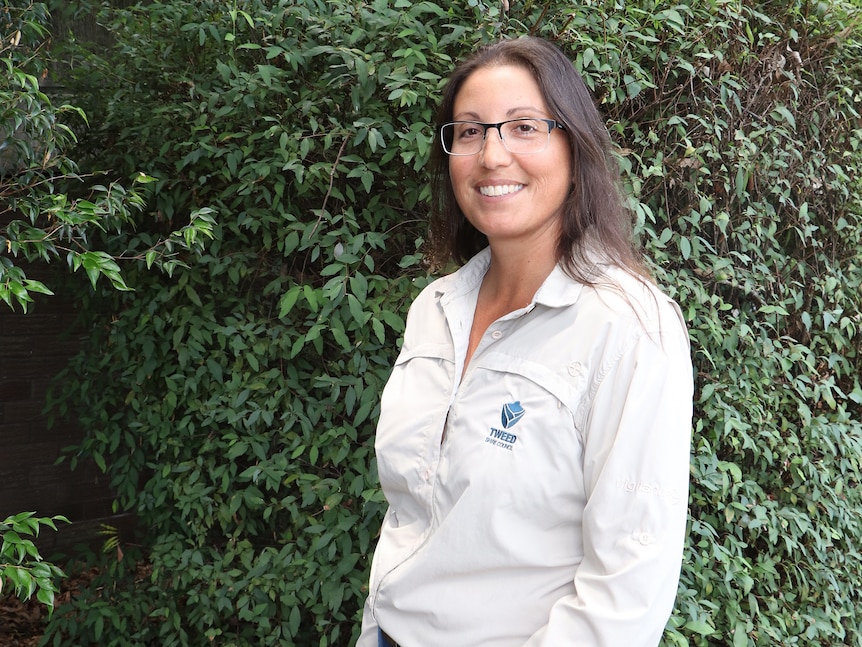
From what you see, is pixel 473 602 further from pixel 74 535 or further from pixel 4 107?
pixel 74 535

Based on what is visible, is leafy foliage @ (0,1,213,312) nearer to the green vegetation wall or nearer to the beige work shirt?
the green vegetation wall

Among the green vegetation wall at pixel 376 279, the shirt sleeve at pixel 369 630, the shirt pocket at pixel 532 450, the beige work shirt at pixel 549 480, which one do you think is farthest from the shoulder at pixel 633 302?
the green vegetation wall at pixel 376 279

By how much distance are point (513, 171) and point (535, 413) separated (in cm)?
45

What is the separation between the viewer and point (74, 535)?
4395 mm

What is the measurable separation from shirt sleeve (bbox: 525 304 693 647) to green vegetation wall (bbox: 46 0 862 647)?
1.14 metres

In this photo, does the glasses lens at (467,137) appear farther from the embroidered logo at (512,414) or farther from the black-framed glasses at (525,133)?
the embroidered logo at (512,414)

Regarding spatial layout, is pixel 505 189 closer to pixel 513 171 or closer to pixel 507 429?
pixel 513 171

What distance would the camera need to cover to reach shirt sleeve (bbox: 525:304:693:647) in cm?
119

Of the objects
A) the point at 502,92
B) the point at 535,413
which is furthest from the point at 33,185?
the point at 535,413

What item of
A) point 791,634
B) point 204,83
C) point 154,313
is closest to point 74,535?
point 154,313

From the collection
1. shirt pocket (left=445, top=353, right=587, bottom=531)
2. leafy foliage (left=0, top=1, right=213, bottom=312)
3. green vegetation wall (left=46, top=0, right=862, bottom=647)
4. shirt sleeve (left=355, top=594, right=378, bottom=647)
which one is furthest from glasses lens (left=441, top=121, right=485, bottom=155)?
leafy foliage (left=0, top=1, right=213, bottom=312)

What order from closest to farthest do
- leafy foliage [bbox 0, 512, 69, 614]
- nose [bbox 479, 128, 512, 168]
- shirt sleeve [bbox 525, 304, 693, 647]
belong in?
shirt sleeve [bbox 525, 304, 693, 647] < nose [bbox 479, 128, 512, 168] < leafy foliage [bbox 0, 512, 69, 614]

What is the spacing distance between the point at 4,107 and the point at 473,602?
5.72 feet

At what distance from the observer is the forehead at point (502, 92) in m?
1.49
